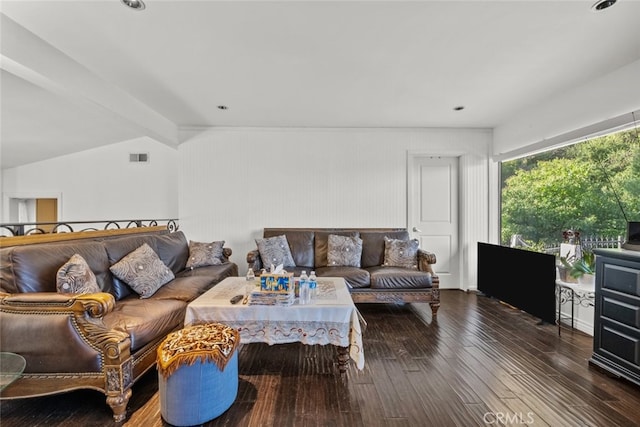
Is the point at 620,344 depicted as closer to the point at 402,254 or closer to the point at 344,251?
the point at 402,254

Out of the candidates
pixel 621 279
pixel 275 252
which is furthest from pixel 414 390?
pixel 275 252

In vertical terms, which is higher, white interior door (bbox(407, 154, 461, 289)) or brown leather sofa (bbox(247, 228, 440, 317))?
white interior door (bbox(407, 154, 461, 289))

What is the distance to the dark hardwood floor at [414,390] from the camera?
1728 mm

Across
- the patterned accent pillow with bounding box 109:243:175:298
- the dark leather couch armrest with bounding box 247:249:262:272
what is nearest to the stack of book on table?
the patterned accent pillow with bounding box 109:243:175:298

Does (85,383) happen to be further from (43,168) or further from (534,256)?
(43,168)

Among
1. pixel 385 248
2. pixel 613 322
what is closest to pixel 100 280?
pixel 385 248

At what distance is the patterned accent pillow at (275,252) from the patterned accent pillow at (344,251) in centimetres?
56

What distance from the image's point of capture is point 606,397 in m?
1.92

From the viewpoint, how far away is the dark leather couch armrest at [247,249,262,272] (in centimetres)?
374

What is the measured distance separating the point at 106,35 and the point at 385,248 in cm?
366

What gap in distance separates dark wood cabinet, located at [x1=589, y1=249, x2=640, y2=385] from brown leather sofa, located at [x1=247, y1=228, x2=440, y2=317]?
1.39m

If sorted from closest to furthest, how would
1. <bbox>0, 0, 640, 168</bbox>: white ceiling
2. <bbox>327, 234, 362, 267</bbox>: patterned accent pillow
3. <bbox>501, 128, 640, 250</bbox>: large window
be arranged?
1. <bbox>0, 0, 640, 168</bbox>: white ceiling
2. <bbox>501, 128, 640, 250</bbox>: large window
3. <bbox>327, 234, 362, 267</bbox>: patterned accent pillow

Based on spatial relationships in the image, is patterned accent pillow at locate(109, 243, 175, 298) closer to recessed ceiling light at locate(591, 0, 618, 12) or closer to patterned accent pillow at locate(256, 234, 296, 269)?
patterned accent pillow at locate(256, 234, 296, 269)

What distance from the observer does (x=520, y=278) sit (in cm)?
343
